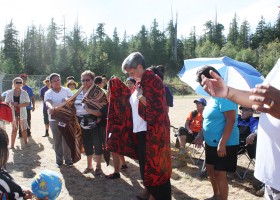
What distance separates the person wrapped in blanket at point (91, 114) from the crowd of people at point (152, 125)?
0.7 inches

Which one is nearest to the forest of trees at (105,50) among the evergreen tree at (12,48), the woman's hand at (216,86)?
the evergreen tree at (12,48)

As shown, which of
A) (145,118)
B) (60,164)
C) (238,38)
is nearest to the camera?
(145,118)

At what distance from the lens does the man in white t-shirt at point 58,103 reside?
19.9ft

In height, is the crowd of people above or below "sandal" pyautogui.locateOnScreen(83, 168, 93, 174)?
above

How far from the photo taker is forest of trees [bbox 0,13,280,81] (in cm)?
5484

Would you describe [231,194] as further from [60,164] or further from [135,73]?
[60,164]

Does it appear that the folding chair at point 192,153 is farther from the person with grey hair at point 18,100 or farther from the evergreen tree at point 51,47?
the evergreen tree at point 51,47

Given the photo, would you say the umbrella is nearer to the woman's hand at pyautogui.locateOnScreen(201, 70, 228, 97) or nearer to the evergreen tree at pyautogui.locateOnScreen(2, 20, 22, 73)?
the woman's hand at pyautogui.locateOnScreen(201, 70, 228, 97)

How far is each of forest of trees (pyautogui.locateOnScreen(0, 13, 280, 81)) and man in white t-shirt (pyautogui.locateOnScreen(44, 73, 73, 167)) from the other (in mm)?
45931

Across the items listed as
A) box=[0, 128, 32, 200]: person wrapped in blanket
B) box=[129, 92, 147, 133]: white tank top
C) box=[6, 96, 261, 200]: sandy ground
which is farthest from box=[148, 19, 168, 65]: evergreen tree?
box=[0, 128, 32, 200]: person wrapped in blanket

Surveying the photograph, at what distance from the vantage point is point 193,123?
255 inches

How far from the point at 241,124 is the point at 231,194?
1483 millimetres

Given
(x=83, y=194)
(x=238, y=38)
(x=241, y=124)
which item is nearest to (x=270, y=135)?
(x=83, y=194)

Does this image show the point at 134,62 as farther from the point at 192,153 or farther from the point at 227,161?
the point at 192,153
